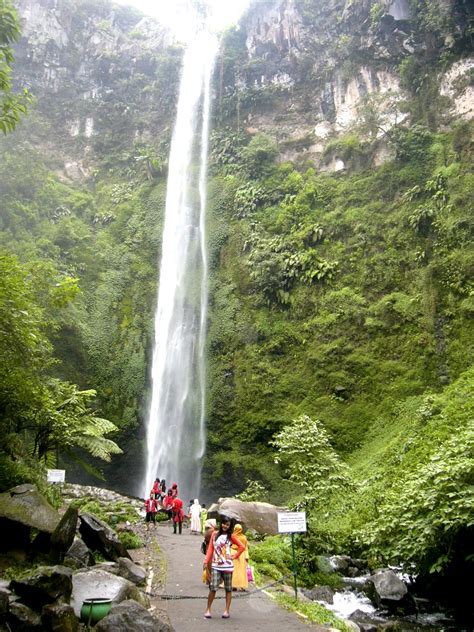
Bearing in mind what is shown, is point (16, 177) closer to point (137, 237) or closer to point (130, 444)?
point (137, 237)

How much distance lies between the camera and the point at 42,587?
4.57 meters

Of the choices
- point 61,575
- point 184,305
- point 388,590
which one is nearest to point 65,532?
point 61,575

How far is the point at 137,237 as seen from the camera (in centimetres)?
3042

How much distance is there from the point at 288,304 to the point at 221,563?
61.3 ft

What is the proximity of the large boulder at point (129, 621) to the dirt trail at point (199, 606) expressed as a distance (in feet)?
3.17

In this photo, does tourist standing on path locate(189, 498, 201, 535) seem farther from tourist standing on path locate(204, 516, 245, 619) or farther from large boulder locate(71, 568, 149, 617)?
large boulder locate(71, 568, 149, 617)

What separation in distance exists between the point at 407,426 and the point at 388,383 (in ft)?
9.99

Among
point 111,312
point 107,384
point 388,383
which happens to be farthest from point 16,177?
point 388,383

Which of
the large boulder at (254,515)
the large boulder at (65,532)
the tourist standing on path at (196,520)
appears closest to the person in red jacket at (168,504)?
the tourist standing on path at (196,520)

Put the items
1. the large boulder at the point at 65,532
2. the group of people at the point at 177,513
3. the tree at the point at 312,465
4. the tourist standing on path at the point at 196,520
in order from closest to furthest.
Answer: the large boulder at the point at 65,532 < the tree at the point at 312,465 < the group of people at the point at 177,513 < the tourist standing on path at the point at 196,520

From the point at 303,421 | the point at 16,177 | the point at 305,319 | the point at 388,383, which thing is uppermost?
the point at 16,177

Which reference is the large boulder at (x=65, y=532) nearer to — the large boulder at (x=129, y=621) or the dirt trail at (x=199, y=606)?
the dirt trail at (x=199, y=606)

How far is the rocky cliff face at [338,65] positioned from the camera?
83.6 feet

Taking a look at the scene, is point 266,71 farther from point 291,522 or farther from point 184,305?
point 291,522
